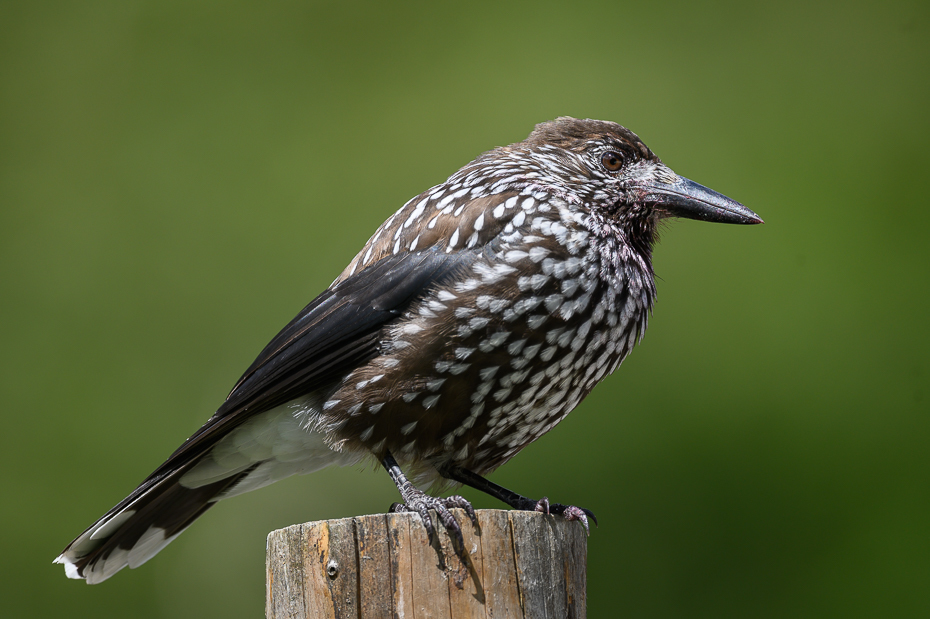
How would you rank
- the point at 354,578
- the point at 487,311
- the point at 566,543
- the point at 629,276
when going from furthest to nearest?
the point at 629,276 < the point at 487,311 < the point at 566,543 < the point at 354,578

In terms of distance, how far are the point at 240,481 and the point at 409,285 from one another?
42.0 inches

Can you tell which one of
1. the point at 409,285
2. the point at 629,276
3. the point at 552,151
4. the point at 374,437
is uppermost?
the point at 552,151

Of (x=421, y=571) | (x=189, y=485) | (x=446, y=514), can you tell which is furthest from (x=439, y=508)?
(x=189, y=485)

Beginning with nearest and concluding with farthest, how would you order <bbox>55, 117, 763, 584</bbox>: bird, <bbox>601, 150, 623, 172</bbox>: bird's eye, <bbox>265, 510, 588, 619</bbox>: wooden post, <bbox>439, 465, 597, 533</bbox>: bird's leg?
<bbox>265, 510, 588, 619</bbox>: wooden post, <bbox>55, 117, 763, 584</bbox>: bird, <bbox>439, 465, 597, 533</bbox>: bird's leg, <bbox>601, 150, 623, 172</bbox>: bird's eye

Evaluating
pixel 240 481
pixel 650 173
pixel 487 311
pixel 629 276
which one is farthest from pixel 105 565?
pixel 650 173

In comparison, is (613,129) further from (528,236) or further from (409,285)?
(409,285)

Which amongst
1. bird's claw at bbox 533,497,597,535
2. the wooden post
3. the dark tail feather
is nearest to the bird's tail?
the dark tail feather

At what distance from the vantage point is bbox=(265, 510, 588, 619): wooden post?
74.1 inches

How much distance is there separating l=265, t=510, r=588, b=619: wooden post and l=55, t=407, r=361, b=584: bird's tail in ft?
2.64

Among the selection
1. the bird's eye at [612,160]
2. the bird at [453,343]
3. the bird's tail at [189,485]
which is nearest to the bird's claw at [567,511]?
the bird at [453,343]

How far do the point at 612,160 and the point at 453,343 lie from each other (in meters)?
1.02

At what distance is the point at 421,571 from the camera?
1.90 m

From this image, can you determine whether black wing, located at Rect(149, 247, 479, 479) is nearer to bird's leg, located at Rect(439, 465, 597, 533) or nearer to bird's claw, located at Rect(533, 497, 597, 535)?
bird's leg, located at Rect(439, 465, 597, 533)

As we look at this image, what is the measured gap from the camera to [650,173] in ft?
10.1
